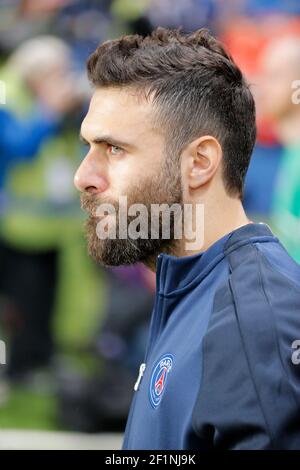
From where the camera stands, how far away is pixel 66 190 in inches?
196

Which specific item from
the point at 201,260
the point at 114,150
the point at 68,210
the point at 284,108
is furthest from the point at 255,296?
the point at 68,210

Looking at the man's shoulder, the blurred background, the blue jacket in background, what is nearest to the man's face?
the man's shoulder

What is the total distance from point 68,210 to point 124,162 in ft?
9.80

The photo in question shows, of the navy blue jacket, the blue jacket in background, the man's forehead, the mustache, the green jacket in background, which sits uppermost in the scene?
the blue jacket in background

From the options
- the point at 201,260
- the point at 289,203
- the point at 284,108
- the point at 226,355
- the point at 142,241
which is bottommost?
the point at 226,355

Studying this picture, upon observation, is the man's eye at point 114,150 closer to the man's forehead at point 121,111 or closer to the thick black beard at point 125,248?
the man's forehead at point 121,111

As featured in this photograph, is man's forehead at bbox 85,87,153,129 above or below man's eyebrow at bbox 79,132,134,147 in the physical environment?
above

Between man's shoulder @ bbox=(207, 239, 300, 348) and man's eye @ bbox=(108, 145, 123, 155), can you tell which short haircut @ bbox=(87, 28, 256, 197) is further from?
man's shoulder @ bbox=(207, 239, 300, 348)

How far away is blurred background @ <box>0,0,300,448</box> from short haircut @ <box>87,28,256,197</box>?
267 centimetres

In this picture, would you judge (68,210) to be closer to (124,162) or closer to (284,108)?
(284,108)

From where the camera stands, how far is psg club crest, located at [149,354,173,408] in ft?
5.87

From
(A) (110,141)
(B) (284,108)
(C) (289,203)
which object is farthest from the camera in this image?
(B) (284,108)

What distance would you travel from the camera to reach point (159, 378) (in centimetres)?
183

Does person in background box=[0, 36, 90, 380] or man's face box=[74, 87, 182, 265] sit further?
person in background box=[0, 36, 90, 380]
